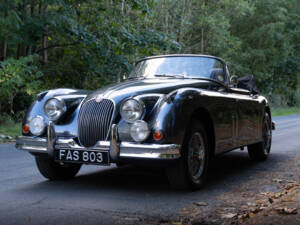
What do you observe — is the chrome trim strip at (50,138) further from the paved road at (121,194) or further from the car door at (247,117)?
the car door at (247,117)

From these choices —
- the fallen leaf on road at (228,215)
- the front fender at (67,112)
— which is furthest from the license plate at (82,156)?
the fallen leaf on road at (228,215)

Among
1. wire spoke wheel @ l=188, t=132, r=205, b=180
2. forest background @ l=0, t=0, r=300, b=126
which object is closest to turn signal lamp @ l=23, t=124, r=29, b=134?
wire spoke wheel @ l=188, t=132, r=205, b=180

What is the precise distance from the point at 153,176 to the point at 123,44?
31.1 ft

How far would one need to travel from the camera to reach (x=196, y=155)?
210 inches

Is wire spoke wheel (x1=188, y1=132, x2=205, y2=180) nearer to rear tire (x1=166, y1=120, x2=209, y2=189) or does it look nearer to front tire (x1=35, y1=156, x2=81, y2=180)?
rear tire (x1=166, y1=120, x2=209, y2=189)

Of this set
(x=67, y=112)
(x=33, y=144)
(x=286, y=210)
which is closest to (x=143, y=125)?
(x=67, y=112)

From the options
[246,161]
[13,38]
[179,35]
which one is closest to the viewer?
[246,161]

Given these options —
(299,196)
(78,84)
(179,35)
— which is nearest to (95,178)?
(299,196)

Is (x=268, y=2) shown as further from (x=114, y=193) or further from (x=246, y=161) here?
(x=114, y=193)

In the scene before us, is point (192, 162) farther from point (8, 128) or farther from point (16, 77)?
point (8, 128)

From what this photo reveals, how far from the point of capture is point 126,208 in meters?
4.38

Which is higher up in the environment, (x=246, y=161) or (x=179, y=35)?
(x=179, y=35)

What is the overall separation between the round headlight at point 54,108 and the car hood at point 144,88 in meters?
0.35

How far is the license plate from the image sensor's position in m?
4.93
